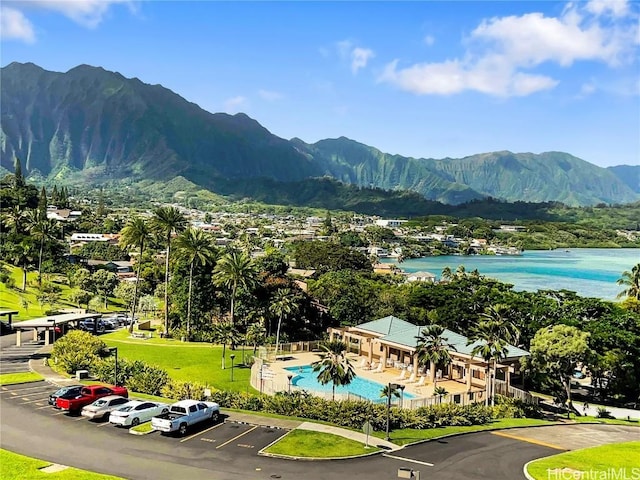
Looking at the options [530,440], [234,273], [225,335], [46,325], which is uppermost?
[234,273]

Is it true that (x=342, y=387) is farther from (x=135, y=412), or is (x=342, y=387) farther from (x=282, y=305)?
(x=135, y=412)

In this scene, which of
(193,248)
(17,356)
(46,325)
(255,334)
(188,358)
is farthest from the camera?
(193,248)

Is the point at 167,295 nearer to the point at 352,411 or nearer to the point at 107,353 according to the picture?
the point at 107,353

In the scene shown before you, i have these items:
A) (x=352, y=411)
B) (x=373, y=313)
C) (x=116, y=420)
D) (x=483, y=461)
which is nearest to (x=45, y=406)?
(x=116, y=420)

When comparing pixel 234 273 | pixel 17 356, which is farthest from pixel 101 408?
pixel 234 273

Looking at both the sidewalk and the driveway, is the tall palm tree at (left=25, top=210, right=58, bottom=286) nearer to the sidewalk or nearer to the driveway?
the driveway

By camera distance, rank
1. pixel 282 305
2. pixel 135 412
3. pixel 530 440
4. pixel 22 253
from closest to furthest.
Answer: pixel 135 412 < pixel 530 440 < pixel 282 305 < pixel 22 253

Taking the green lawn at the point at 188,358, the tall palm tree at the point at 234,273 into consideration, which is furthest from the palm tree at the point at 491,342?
the tall palm tree at the point at 234,273

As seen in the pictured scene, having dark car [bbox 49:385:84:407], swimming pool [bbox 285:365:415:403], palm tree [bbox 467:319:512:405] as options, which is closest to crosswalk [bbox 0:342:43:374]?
dark car [bbox 49:385:84:407]
